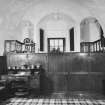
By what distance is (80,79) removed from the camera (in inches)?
442

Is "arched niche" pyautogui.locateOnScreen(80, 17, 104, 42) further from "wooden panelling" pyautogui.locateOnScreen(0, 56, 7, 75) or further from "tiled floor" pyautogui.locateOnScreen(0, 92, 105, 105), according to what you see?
"wooden panelling" pyautogui.locateOnScreen(0, 56, 7, 75)

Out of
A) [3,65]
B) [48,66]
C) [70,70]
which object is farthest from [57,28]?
[3,65]

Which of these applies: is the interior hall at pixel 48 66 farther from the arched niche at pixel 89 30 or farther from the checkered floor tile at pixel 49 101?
the arched niche at pixel 89 30

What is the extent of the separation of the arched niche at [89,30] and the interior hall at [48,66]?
308 mm

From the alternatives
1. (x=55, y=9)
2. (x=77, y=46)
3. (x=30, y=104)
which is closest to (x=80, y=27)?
(x=77, y=46)

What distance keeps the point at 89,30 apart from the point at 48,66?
6.72m

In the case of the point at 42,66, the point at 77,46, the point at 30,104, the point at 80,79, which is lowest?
the point at 30,104

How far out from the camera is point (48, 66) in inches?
449

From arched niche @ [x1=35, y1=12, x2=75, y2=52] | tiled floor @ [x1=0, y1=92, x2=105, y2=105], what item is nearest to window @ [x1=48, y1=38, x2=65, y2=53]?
arched niche @ [x1=35, y1=12, x2=75, y2=52]

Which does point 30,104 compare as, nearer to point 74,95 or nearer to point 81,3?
point 74,95

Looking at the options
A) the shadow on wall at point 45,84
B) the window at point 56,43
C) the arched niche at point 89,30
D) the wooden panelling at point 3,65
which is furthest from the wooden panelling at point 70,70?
the window at point 56,43

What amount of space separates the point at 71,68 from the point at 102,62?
1.70 meters

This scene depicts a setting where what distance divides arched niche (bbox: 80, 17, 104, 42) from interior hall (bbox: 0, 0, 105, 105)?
308 millimetres

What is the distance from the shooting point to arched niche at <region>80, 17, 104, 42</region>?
16344mm
